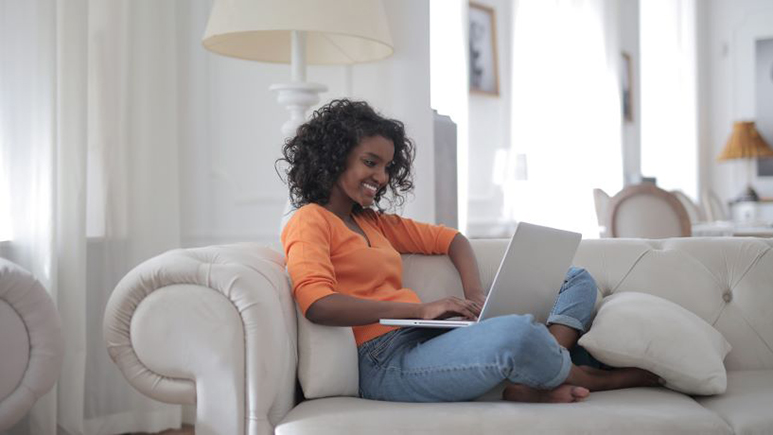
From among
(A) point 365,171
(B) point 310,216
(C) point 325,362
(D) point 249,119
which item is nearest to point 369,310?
(C) point 325,362

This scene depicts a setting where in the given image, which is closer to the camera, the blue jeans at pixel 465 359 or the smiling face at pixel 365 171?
the blue jeans at pixel 465 359

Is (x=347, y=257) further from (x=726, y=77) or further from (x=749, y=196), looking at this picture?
(x=726, y=77)

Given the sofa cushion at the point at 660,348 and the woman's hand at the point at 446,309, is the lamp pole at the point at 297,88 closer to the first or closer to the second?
the woman's hand at the point at 446,309

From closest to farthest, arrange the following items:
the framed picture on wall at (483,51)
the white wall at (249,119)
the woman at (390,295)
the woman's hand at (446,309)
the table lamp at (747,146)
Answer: the woman at (390,295)
the woman's hand at (446,309)
the white wall at (249,119)
the framed picture on wall at (483,51)
the table lamp at (747,146)

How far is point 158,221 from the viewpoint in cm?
304

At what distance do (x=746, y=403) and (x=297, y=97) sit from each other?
61.0 inches

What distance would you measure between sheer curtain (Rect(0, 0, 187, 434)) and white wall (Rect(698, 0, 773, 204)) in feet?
23.9

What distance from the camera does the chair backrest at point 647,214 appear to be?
399 cm

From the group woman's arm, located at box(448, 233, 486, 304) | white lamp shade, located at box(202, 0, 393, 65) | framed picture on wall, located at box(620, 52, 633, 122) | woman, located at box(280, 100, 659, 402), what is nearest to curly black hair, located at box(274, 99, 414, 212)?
woman, located at box(280, 100, 659, 402)

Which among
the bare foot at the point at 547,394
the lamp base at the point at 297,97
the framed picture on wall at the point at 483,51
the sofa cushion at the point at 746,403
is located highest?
the framed picture on wall at the point at 483,51

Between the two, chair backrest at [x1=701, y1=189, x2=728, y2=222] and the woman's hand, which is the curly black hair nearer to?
the woman's hand

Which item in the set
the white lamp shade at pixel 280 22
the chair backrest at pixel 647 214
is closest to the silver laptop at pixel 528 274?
the white lamp shade at pixel 280 22

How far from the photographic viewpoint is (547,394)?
176 centimetres

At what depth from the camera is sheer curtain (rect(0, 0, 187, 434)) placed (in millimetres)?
→ 2568
